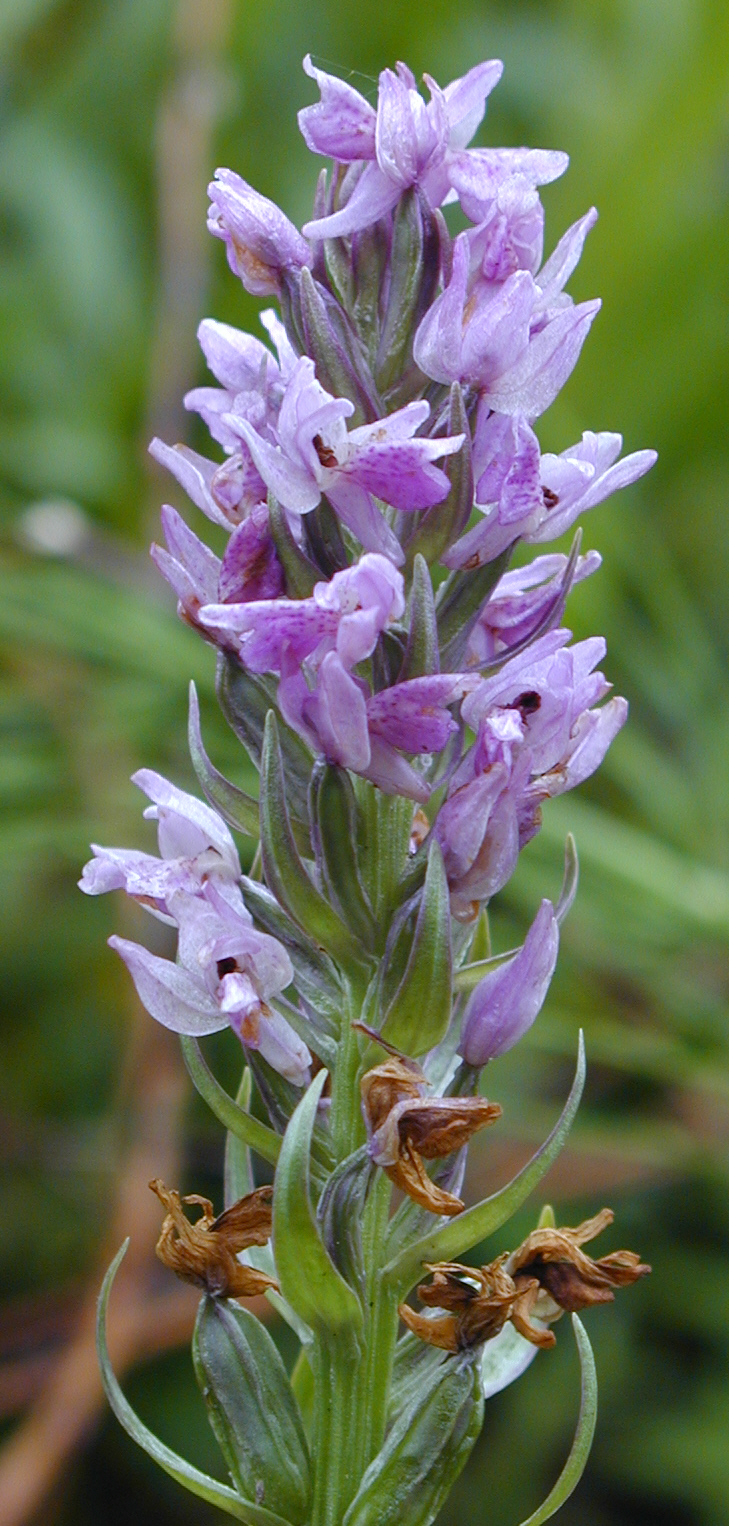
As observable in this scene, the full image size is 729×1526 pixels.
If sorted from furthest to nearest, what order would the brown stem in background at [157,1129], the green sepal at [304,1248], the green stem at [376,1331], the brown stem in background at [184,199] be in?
the brown stem in background at [184,199] < the brown stem in background at [157,1129] < the green stem at [376,1331] < the green sepal at [304,1248]

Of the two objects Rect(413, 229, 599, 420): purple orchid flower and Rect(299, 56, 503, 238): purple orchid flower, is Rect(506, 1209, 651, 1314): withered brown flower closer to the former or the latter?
Rect(413, 229, 599, 420): purple orchid flower

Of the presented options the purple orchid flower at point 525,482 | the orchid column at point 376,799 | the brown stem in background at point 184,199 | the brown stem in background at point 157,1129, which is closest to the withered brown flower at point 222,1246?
the orchid column at point 376,799

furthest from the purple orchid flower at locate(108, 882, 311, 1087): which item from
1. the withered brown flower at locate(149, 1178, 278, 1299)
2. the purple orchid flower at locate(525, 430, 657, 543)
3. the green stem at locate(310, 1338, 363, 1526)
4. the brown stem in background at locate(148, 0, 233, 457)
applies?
the brown stem in background at locate(148, 0, 233, 457)

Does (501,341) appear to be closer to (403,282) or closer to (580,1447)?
(403,282)

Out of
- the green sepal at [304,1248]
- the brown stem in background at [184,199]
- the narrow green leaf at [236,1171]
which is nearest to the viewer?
the green sepal at [304,1248]

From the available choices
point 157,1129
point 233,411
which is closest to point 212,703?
point 157,1129

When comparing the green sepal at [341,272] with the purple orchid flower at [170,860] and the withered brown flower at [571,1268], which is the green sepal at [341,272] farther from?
the withered brown flower at [571,1268]

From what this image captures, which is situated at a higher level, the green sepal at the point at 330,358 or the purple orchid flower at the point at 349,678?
the green sepal at the point at 330,358
